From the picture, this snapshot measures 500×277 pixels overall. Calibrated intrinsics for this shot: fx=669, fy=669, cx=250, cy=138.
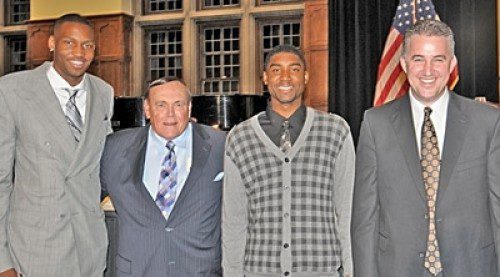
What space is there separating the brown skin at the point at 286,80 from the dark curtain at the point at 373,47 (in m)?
5.18

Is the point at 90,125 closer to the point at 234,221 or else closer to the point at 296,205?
the point at 234,221

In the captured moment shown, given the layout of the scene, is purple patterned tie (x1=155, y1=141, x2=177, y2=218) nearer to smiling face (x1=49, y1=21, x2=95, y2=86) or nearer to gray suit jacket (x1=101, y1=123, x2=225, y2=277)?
gray suit jacket (x1=101, y1=123, x2=225, y2=277)

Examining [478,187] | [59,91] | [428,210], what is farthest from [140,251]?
[478,187]

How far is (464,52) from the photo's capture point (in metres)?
7.25

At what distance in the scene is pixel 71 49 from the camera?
2.65 m

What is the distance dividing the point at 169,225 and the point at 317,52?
6320mm

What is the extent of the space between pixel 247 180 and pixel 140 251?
49cm

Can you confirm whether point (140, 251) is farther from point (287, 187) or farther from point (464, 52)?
point (464, 52)

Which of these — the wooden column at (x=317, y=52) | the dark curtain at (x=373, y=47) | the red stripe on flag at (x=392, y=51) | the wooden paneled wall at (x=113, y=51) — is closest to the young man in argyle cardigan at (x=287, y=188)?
the red stripe on flag at (x=392, y=51)

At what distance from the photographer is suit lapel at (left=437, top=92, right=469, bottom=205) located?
218 centimetres

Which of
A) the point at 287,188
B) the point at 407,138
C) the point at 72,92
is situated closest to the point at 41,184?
the point at 72,92

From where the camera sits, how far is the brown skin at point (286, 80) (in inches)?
97.4

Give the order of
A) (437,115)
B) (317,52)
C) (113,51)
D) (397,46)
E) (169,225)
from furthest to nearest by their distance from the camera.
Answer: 1. (113,51)
2. (317,52)
3. (397,46)
4. (169,225)
5. (437,115)

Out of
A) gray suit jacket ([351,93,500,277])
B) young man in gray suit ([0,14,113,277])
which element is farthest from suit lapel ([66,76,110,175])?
gray suit jacket ([351,93,500,277])
